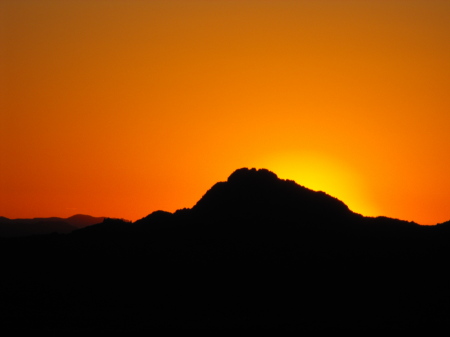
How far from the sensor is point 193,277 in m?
63.5

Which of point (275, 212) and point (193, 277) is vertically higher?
point (275, 212)

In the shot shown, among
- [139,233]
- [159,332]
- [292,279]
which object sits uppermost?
[139,233]

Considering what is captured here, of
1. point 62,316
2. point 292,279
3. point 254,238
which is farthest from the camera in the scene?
point 254,238

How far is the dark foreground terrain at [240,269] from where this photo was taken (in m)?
56.9

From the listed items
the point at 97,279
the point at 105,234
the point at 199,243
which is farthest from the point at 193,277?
the point at 105,234

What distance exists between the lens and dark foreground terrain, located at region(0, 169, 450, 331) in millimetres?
56906

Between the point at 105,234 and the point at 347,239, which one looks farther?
the point at 105,234

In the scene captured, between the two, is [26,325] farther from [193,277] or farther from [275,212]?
[275,212]

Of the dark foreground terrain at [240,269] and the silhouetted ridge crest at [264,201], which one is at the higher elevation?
the silhouetted ridge crest at [264,201]

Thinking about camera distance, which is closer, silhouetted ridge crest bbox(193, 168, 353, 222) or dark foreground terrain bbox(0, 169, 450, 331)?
dark foreground terrain bbox(0, 169, 450, 331)

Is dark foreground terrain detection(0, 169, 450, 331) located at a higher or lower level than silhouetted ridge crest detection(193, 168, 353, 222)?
lower

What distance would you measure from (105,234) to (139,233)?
360 cm

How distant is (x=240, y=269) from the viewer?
63.1 m

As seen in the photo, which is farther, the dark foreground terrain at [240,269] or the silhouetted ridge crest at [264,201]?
the silhouetted ridge crest at [264,201]
